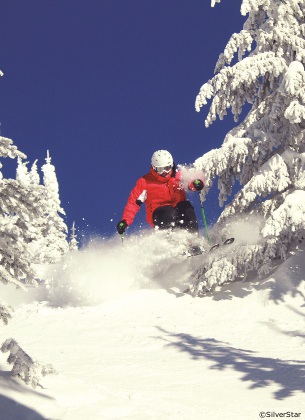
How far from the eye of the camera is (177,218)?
13688 mm

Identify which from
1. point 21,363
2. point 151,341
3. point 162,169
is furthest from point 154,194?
point 21,363

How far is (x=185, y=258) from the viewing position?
13.9 metres

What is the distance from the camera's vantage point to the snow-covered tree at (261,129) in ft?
38.8

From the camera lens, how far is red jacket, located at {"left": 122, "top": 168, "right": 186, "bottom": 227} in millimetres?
14141

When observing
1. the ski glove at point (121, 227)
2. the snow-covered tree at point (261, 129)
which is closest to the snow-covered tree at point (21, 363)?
the snow-covered tree at point (261, 129)

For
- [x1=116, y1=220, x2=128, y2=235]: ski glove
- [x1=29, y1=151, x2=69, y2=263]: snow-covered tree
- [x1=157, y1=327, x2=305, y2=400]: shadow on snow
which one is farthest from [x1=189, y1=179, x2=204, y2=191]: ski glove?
[x1=29, y1=151, x2=69, y2=263]: snow-covered tree

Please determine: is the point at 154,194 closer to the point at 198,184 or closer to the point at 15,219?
the point at 198,184

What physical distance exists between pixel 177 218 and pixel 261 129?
3.20 m

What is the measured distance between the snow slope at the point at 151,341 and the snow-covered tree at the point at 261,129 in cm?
79

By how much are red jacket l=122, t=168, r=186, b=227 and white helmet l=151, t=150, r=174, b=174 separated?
0.85ft

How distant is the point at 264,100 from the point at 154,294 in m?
5.83

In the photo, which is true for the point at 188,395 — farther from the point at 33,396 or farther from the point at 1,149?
the point at 1,149

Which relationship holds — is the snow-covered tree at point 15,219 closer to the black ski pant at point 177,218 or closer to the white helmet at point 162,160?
the black ski pant at point 177,218

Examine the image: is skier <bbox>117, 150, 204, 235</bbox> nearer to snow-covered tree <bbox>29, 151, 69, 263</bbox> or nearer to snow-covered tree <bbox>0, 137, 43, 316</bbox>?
snow-covered tree <bbox>0, 137, 43, 316</bbox>
